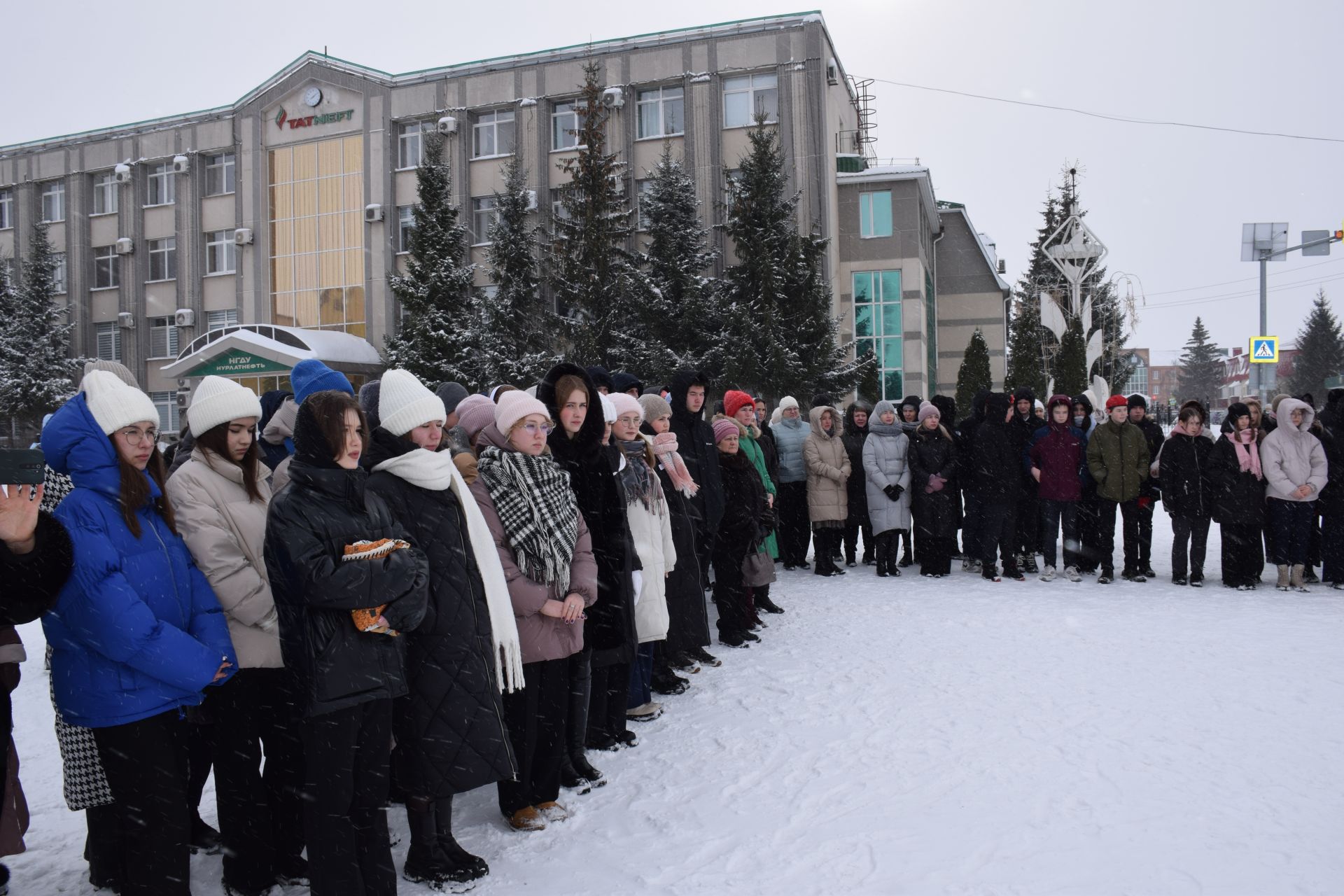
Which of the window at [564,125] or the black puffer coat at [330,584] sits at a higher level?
the window at [564,125]

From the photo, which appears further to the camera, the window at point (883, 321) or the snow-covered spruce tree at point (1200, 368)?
the snow-covered spruce tree at point (1200, 368)

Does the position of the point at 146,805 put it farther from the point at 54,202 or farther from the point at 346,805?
the point at 54,202

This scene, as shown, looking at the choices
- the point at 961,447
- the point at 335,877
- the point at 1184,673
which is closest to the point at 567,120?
the point at 961,447

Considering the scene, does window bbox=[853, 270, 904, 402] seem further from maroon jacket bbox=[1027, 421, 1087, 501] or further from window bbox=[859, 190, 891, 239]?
maroon jacket bbox=[1027, 421, 1087, 501]

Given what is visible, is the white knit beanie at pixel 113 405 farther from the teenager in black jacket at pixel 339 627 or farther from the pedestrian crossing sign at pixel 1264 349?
the pedestrian crossing sign at pixel 1264 349

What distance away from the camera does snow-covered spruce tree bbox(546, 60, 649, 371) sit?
Answer: 25.9m

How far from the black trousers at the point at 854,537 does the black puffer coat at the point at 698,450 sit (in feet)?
14.3

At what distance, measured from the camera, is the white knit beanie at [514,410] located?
4098 mm

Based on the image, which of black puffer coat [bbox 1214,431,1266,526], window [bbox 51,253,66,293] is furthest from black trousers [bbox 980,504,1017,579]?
window [bbox 51,253,66,293]

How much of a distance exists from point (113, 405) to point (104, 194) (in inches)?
1541

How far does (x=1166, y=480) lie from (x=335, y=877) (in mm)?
9423

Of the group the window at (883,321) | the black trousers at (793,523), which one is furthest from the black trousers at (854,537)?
the window at (883,321)

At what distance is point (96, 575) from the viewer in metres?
2.99

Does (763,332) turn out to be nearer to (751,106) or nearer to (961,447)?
(751,106)
